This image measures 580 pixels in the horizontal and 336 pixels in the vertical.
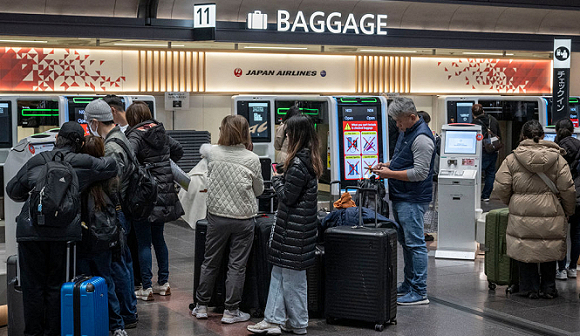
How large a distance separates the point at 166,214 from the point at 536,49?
1205 cm

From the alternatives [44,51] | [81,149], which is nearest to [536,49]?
[44,51]

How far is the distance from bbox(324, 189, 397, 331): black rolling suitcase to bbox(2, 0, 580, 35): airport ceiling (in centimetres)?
841

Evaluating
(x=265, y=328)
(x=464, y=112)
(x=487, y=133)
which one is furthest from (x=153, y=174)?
(x=487, y=133)

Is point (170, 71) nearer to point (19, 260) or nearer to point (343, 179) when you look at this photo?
point (343, 179)

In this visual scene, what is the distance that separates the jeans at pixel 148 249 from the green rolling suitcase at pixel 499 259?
2.79 metres

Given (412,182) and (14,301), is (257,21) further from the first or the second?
(14,301)

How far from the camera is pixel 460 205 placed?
26.5 feet

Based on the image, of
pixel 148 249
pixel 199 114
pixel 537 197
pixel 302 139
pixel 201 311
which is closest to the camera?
pixel 302 139

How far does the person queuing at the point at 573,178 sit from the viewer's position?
6.81m

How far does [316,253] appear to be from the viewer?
5.38 m

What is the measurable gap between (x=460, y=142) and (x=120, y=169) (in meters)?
4.71

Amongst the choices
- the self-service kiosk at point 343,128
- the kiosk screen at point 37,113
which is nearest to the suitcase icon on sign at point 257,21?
the self-service kiosk at point 343,128

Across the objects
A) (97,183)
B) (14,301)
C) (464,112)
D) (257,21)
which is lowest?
(14,301)

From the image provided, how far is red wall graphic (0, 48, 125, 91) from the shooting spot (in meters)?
12.5
